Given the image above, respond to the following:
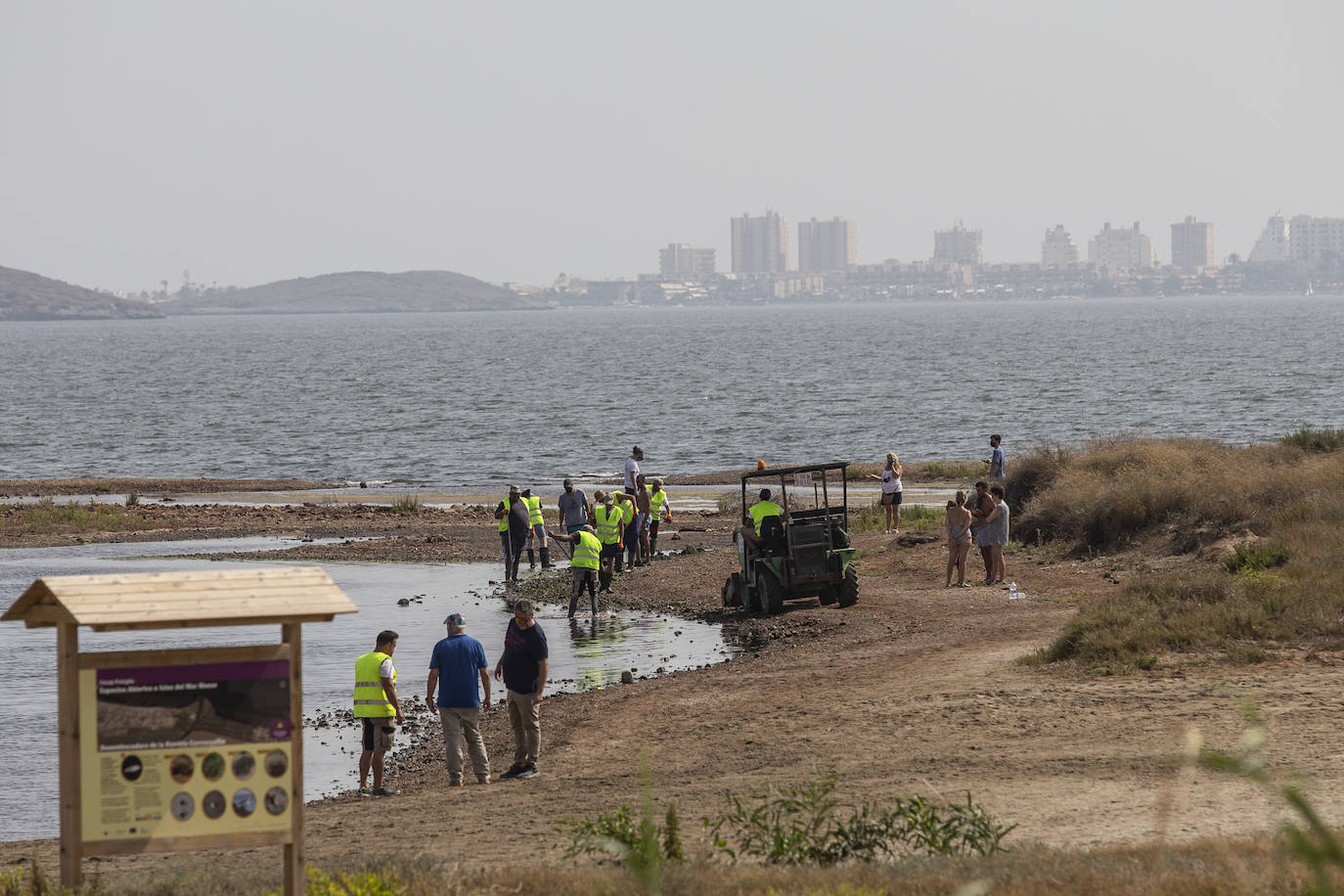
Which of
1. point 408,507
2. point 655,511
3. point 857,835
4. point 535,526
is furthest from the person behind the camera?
point 408,507

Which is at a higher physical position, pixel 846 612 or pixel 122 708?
pixel 122 708

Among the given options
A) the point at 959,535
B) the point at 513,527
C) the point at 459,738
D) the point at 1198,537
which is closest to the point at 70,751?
the point at 459,738

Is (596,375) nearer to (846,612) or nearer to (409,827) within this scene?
(846,612)

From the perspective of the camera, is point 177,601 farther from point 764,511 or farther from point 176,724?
point 764,511

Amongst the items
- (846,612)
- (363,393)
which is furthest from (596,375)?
(846,612)

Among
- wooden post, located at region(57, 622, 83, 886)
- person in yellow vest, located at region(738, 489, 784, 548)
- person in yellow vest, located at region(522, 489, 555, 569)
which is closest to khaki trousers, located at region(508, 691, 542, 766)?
wooden post, located at region(57, 622, 83, 886)

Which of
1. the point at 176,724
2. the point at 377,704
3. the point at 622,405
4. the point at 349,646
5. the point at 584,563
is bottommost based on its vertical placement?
the point at 349,646

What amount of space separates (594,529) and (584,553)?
358 centimetres

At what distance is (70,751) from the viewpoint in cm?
753

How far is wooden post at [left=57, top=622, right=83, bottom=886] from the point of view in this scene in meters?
7.50

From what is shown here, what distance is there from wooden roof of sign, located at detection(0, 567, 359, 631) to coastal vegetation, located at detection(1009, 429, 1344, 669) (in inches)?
377

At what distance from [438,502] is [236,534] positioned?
863 cm

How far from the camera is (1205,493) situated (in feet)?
75.3

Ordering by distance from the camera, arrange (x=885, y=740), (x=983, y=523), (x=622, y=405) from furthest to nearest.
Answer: (x=622, y=405) < (x=983, y=523) < (x=885, y=740)
